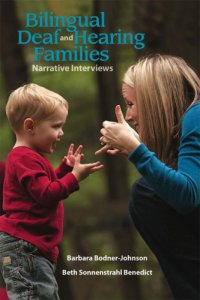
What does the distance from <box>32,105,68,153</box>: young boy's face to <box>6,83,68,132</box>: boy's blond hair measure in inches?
0.9

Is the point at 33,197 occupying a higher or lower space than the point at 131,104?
lower

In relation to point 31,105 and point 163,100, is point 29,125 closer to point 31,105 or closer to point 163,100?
point 31,105

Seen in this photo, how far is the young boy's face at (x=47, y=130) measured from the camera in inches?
133

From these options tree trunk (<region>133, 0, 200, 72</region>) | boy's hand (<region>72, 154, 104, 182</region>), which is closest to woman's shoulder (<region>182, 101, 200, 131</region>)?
boy's hand (<region>72, 154, 104, 182</region>)

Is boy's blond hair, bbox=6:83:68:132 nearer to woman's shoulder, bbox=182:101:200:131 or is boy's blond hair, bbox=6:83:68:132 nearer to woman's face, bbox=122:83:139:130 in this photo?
woman's face, bbox=122:83:139:130

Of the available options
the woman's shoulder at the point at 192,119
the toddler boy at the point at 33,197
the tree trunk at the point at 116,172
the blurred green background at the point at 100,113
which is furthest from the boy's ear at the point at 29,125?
the tree trunk at the point at 116,172

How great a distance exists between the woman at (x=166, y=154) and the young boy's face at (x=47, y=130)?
0.76 feet

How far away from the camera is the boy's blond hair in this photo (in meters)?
3.37

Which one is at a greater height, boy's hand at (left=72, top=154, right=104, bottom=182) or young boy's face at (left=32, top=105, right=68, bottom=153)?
young boy's face at (left=32, top=105, right=68, bottom=153)

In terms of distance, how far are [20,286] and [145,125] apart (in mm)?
905

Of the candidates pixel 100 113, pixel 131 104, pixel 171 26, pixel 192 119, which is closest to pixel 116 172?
pixel 100 113

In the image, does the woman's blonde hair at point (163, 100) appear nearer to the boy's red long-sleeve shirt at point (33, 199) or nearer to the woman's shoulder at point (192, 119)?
the woman's shoulder at point (192, 119)

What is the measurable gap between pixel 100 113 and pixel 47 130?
8.73ft

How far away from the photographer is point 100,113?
238 inches
